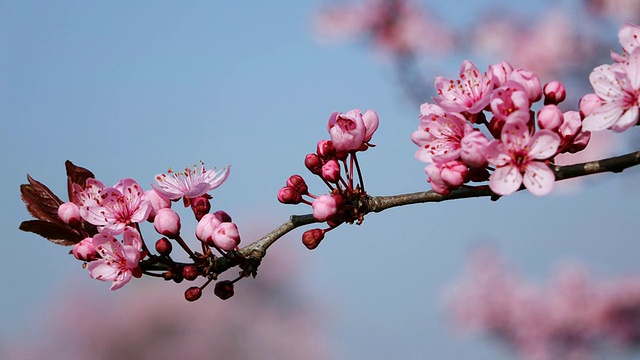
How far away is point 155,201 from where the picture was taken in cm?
167

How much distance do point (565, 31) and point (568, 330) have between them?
301 cm

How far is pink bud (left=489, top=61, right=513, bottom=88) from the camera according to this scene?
1.54 meters

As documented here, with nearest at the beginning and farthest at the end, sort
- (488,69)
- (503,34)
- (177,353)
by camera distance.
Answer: (488,69)
(503,34)
(177,353)

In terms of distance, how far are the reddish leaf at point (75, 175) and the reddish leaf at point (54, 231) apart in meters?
0.07

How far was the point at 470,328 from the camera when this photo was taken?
8.26 m

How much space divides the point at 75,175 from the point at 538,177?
101 centimetres

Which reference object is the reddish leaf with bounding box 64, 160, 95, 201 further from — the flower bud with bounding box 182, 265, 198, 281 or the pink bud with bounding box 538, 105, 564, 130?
the pink bud with bounding box 538, 105, 564, 130

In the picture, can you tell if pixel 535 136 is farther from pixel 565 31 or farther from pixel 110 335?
pixel 110 335

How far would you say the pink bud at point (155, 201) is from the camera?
65.6 inches

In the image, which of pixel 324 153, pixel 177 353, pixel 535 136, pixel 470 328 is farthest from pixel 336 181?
pixel 177 353

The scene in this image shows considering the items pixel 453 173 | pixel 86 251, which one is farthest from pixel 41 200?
pixel 453 173

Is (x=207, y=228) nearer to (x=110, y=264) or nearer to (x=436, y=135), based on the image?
(x=110, y=264)

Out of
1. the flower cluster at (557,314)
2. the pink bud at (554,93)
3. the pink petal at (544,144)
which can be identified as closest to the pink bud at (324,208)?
the pink petal at (544,144)

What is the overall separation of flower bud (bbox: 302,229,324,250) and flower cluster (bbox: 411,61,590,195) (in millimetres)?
272
